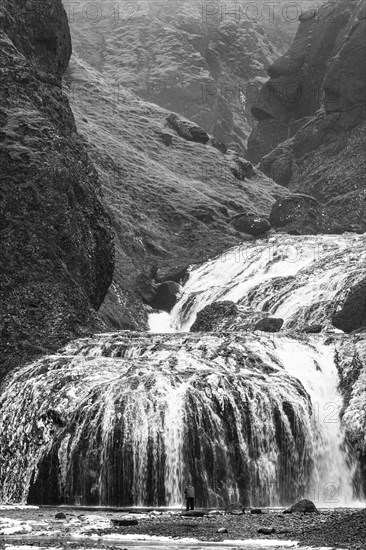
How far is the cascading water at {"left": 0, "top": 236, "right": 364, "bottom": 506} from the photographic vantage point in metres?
43.2

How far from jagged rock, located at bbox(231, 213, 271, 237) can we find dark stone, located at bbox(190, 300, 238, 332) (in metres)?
42.5

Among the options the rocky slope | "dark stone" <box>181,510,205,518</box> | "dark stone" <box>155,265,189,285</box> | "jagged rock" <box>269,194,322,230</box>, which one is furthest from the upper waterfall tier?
the rocky slope

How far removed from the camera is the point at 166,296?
→ 92.9 metres

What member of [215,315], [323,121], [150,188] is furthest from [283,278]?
[323,121]

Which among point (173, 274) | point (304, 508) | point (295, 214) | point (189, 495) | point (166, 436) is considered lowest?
point (304, 508)

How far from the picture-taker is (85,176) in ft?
220

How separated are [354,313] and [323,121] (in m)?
118

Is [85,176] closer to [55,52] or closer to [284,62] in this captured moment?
[55,52]

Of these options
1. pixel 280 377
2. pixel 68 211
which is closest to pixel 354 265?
pixel 68 211

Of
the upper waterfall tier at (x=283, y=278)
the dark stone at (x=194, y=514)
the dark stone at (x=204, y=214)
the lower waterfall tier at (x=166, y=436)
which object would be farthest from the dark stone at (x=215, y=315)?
the dark stone at (x=204, y=214)

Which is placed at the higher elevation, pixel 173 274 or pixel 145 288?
pixel 173 274

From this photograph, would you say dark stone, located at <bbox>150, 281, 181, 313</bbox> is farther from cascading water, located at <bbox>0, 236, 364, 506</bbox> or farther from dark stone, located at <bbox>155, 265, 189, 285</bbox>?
cascading water, located at <bbox>0, 236, 364, 506</bbox>

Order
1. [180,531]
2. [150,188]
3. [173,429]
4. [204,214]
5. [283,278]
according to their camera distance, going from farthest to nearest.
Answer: [150,188] < [204,214] < [283,278] < [173,429] < [180,531]

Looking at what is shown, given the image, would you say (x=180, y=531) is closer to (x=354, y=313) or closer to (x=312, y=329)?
(x=312, y=329)
